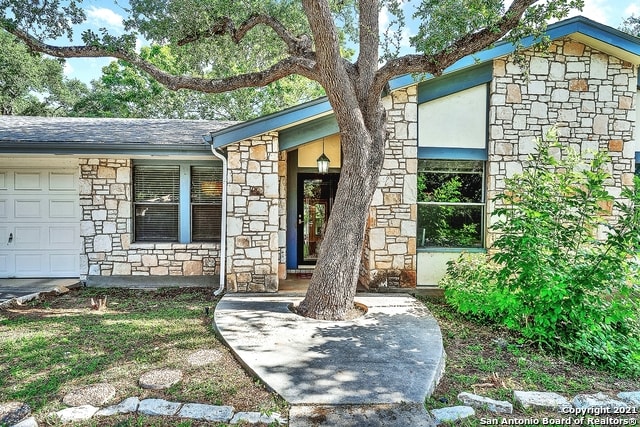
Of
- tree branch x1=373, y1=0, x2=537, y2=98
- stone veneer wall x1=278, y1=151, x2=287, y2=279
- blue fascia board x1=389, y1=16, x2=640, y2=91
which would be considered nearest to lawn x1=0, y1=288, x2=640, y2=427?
stone veneer wall x1=278, y1=151, x2=287, y2=279

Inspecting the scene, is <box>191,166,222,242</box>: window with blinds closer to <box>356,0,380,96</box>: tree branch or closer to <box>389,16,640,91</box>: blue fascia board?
<box>356,0,380,96</box>: tree branch

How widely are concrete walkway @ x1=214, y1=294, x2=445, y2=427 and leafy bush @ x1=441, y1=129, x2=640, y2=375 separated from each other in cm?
119

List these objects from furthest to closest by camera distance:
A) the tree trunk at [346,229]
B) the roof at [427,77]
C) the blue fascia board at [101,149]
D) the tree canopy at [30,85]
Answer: the tree canopy at [30,85] → the blue fascia board at [101,149] → the roof at [427,77] → the tree trunk at [346,229]

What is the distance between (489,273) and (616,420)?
2560mm

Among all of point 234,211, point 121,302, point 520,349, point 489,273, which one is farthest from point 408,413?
point 121,302

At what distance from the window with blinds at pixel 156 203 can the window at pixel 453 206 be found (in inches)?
185

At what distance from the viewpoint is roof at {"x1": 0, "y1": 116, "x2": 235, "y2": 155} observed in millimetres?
6484

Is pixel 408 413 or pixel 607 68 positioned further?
pixel 607 68

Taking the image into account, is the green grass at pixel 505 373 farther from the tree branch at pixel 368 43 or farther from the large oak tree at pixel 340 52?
the tree branch at pixel 368 43

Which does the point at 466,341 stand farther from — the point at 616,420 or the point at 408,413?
the point at 408,413

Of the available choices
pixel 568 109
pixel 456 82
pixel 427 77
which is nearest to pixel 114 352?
pixel 427 77

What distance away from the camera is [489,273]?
5.43 m

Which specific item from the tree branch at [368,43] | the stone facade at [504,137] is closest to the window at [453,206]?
the stone facade at [504,137]

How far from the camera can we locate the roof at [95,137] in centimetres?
648
